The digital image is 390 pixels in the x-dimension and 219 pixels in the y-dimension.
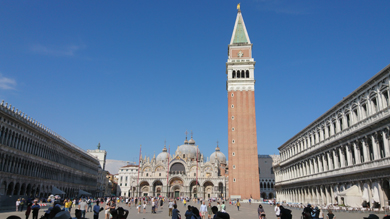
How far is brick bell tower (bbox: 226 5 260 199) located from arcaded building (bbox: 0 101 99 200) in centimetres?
3127

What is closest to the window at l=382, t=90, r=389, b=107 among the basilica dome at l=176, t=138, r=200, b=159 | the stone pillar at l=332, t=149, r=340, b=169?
the stone pillar at l=332, t=149, r=340, b=169

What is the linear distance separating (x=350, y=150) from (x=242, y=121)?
33.9 meters

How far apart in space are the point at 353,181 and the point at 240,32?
161 feet

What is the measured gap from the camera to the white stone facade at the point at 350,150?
24452mm

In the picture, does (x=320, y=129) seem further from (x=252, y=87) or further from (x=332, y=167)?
(x=252, y=87)

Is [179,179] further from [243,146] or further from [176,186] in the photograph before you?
[243,146]

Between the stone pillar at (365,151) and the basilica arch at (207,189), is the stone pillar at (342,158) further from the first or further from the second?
the basilica arch at (207,189)

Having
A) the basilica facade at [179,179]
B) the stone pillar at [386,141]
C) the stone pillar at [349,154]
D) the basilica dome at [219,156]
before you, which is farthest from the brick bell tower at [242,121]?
the stone pillar at [386,141]

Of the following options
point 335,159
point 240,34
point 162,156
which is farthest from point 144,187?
point 335,159

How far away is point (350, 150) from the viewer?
98.3ft

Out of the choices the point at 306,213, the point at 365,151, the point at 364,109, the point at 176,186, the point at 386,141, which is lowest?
the point at 306,213

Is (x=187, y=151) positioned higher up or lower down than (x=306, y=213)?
higher up

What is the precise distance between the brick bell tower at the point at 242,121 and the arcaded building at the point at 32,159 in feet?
103

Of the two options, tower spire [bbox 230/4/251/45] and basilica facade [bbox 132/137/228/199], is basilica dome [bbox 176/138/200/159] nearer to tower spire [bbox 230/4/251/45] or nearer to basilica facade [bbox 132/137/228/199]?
basilica facade [bbox 132/137/228/199]
